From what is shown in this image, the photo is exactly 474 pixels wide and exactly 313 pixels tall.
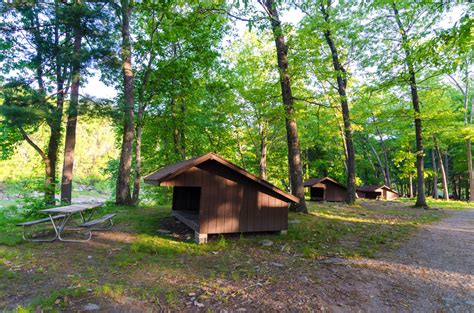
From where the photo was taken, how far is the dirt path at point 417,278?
3.38 metres

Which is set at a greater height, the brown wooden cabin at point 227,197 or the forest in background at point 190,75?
the forest in background at point 190,75

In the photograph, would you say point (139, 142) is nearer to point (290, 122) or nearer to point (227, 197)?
point (290, 122)

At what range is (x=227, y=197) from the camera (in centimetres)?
663

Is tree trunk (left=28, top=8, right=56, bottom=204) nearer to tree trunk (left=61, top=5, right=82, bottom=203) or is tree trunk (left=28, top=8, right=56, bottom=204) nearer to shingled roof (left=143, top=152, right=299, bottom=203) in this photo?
tree trunk (left=61, top=5, right=82, bottom=203)

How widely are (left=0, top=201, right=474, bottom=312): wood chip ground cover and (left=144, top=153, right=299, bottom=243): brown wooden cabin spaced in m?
0.38

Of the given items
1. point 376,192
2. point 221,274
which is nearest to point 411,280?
point 221,274

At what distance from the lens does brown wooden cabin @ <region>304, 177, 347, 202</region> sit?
19.2 metres

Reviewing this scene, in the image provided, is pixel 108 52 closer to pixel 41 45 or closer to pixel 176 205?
pixel 41 45

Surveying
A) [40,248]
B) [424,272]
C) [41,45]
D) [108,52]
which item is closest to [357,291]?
[424,272]

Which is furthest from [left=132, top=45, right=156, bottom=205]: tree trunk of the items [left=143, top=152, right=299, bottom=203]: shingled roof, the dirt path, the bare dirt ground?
the dirt path

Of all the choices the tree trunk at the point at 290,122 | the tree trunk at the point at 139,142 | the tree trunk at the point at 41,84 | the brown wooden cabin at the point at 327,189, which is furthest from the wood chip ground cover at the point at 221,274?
the brown wooden cabin at the point at 327,189

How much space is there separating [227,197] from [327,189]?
49.3ft

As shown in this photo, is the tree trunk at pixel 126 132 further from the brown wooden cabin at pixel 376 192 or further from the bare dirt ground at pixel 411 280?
the brown wooden cabin at pixel 376 192

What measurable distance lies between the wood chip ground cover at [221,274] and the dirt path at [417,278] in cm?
2
